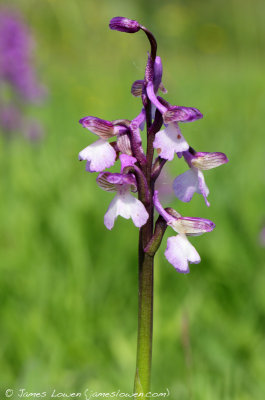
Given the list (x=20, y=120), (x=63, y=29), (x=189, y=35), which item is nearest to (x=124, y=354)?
(x=63, y=29)

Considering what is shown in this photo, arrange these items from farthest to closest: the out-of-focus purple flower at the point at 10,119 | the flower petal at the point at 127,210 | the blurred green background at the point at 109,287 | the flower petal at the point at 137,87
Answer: the out-of-focus purple flower at the point at 10,119, the blurred green background at the point at 109,287, the flower petal at the point at 137,87, the flower petal at the point at 127,210

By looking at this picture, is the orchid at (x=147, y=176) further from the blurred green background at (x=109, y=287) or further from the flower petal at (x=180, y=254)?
the blurred green background at (x=109, y=287)

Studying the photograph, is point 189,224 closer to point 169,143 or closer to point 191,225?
point 191,225

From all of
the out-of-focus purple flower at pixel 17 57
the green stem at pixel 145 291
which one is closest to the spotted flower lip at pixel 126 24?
the green stem at pixel 145 291

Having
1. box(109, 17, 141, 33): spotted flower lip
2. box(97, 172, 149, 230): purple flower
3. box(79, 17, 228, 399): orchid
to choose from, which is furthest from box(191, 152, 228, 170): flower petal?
box(109, 17, 141, 33): spotted flower lip

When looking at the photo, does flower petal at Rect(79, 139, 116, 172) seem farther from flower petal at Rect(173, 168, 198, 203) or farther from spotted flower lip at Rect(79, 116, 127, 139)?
flower petal at Rect(173, 168, 198, 203)

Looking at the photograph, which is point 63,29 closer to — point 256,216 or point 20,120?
point 20,120
